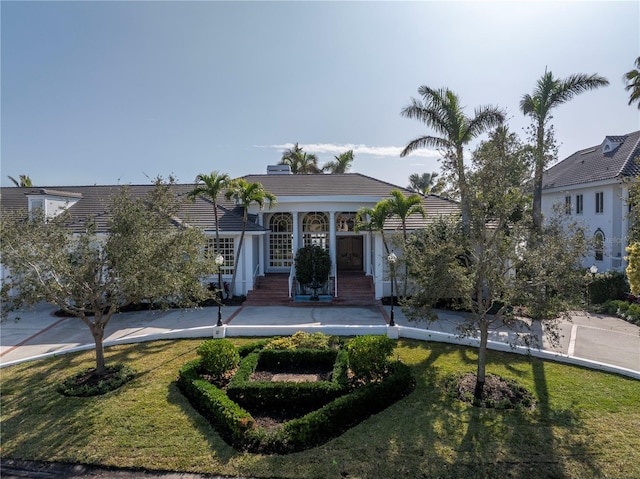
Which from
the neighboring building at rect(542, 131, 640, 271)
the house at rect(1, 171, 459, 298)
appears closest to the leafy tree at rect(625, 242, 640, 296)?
the house at rect(1, 171, 459, 298)

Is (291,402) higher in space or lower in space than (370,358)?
lower

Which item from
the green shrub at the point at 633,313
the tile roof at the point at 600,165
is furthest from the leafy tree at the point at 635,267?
the tile roof at the point at 600,165

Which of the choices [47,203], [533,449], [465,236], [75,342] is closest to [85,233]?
[75,342]

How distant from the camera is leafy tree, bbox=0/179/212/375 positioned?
866cm

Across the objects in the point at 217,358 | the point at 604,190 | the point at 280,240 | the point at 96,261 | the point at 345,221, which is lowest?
the point at 217,358

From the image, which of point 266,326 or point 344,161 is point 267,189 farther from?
point 344,161

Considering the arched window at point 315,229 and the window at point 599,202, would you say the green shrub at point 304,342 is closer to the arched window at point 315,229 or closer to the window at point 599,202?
the arched window at point 315,229

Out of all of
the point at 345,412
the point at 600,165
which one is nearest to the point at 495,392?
the point at 345,412

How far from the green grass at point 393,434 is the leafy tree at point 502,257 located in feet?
4.79

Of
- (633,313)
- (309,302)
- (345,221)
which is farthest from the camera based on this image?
(345,221)

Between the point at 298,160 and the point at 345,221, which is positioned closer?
the point at 345,221

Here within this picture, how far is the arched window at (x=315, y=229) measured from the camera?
2245 centimetres

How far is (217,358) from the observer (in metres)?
9.55

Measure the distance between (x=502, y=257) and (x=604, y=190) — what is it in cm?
2037
